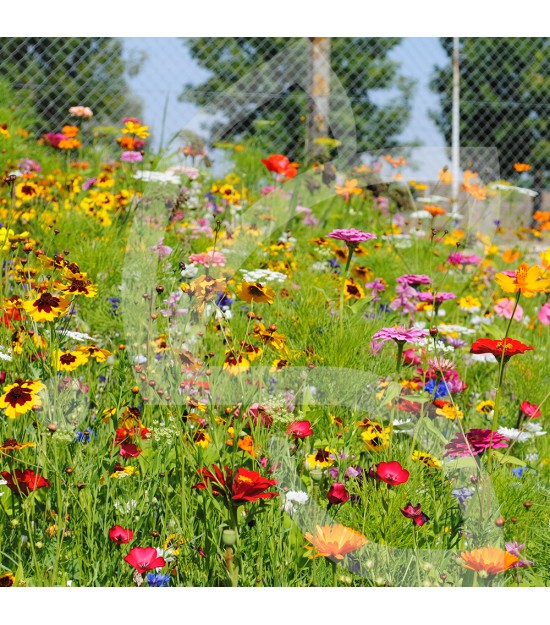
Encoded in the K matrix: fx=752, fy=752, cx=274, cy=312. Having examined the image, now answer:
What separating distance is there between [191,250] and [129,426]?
3.54 feet

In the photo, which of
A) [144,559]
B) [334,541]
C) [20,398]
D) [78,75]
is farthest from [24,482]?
[78,75]

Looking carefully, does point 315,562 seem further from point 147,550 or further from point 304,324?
point 304,324

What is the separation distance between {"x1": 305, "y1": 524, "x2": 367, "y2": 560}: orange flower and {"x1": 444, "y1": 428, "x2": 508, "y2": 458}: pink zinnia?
0.89ft

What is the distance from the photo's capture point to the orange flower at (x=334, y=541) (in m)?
1.04

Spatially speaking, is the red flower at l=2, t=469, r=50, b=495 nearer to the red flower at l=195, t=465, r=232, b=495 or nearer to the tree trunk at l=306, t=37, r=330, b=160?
the red flower at l=195, t=465, r=232, b=495

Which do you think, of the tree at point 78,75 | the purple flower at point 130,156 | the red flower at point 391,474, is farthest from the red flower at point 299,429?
the tree at point 78,75

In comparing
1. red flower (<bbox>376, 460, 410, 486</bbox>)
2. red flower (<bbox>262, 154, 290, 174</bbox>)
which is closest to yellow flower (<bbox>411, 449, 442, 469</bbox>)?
red flower (<bbox>376, 460, 410, 486</bbox>)

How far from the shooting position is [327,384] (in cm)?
156

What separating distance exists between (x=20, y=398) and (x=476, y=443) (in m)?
0.75

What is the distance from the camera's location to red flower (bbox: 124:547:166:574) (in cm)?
107

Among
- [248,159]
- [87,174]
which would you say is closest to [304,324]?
[87,174]

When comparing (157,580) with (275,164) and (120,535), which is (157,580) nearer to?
(120,535)

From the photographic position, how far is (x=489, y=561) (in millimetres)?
1028

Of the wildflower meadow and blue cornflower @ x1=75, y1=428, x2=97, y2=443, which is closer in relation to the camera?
the wildflower meadow
